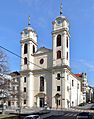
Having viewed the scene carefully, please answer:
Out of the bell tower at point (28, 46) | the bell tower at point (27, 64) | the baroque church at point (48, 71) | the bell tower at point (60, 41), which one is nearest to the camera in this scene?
the baroque church at point (48, 71)

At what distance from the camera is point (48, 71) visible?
89000mm

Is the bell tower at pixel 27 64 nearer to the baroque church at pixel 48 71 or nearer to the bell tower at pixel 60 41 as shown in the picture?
the baroque church at pixel 48 71

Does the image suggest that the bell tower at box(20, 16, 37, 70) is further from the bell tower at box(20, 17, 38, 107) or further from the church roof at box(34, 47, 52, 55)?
the church roof at box(34, 47, 52, 55)

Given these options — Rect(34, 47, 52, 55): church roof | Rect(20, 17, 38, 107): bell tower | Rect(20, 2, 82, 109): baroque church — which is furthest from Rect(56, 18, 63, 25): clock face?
Rect(20, 17, 38, 107): bell tower

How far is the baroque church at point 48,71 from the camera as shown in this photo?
Answer: 8500 centimetres

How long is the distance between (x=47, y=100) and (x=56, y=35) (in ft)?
68.9

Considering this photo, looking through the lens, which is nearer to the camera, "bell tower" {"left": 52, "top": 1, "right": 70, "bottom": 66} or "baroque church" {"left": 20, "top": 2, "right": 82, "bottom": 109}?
"baroque church" {"left": 20, "top": 2, "right": 82, "bottom": 109}

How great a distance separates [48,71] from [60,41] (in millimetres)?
10304

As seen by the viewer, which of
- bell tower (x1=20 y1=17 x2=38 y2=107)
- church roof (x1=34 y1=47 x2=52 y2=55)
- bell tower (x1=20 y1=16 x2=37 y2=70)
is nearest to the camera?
bell tower (x1=20 y1=17 x2=38 y2=107)

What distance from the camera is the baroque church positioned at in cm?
8500

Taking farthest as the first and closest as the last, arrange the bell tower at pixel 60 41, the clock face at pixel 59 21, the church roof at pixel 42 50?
the church roof at pixel 42 50
the clock face at pixel 59 21
the bell tower at pixel 60 41

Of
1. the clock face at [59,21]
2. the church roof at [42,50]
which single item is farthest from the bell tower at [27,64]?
the clock face at [59,21]

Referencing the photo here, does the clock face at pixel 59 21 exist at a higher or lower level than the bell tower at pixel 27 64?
higher

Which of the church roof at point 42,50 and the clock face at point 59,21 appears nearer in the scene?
the clock face at point 59,21
